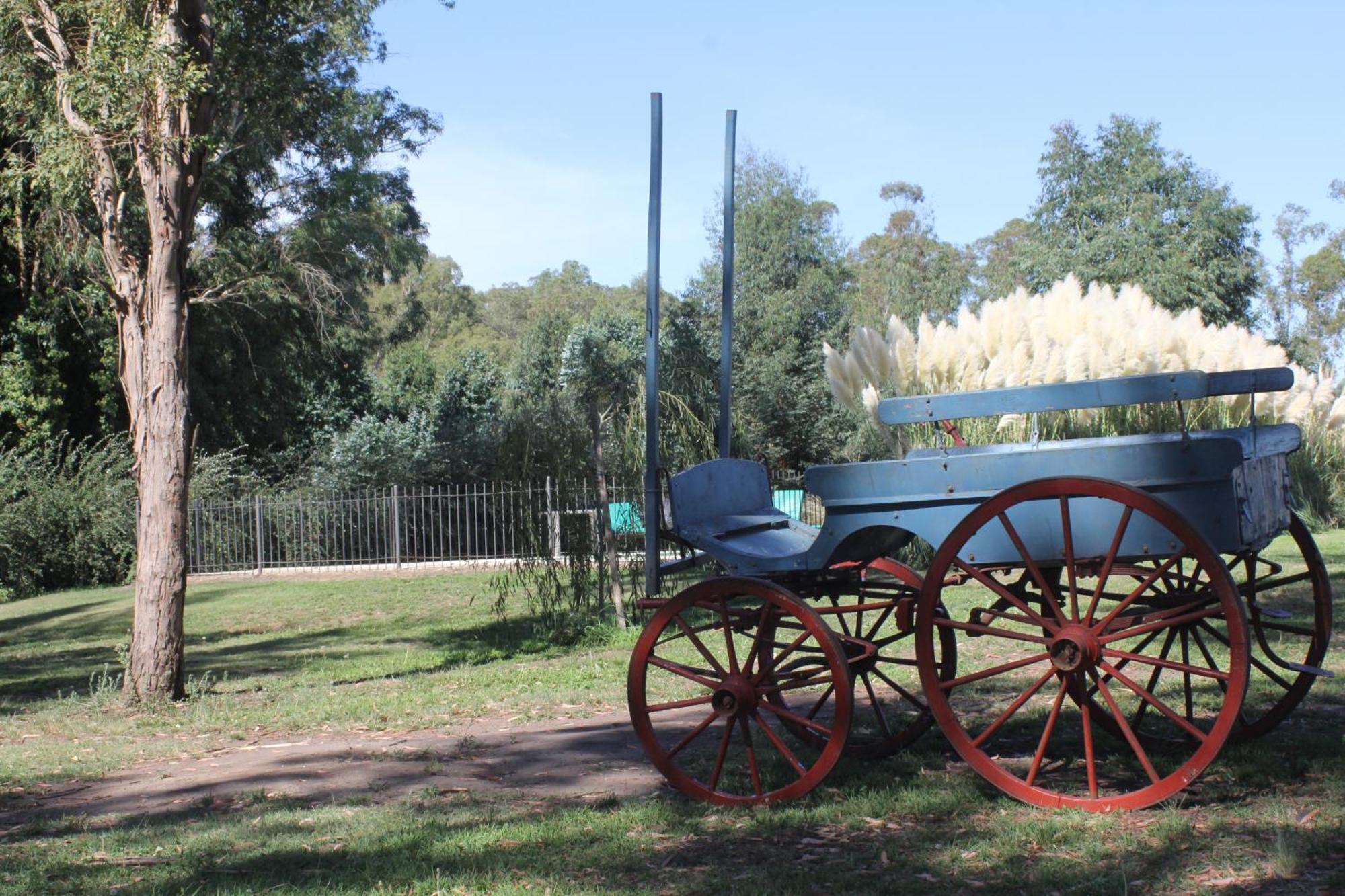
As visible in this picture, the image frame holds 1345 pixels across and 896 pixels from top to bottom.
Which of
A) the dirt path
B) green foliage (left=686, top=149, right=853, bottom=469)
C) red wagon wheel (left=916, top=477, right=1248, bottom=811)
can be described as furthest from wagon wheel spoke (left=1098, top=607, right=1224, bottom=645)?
green foliage (left=686, top=149, right=853, bottom=469)

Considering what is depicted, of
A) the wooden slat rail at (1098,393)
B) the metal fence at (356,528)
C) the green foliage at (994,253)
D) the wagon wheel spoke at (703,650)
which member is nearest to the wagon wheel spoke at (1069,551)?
the wooden slat rail at (1098,393)

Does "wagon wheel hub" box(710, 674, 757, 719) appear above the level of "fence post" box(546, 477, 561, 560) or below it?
below

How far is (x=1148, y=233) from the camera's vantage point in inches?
1141

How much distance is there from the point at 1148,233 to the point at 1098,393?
2664 centimetres

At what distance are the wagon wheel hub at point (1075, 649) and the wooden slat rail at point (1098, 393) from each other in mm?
828

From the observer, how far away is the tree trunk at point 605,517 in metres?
12.0

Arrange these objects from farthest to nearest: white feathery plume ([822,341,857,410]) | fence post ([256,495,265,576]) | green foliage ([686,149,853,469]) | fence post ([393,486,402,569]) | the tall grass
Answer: green foliage ([686,149,853,469]) → fence post ([256,495,265,576]) → fence post ([393,486,402,569]) → white feathery plume ([822,341,857,410]) → the tall grass

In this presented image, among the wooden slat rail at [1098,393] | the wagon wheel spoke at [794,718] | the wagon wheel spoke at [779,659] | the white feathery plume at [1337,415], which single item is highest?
the white feathery plume at [1337,415]

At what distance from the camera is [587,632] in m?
11.9

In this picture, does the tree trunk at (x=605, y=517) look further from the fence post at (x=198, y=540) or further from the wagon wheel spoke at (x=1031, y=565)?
the fence post at (x=198, y=540)

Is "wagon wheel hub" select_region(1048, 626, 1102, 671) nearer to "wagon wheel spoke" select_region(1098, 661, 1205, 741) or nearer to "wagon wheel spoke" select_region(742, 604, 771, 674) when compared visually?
"wagon wheel spoke" select_region(1098, 661, 1205, 741)

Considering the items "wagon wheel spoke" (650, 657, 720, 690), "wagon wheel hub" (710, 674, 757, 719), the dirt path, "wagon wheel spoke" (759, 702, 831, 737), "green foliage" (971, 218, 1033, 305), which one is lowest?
the dirt path

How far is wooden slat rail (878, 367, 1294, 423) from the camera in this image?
4.46 meters

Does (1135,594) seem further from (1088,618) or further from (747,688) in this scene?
(747,688)
